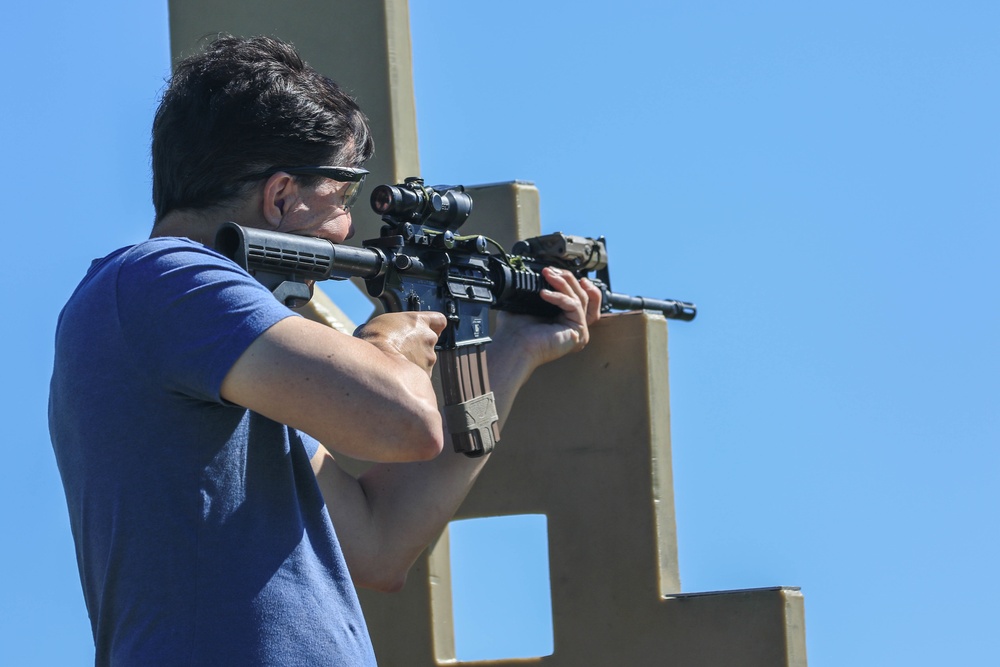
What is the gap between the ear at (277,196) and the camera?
2674 mm

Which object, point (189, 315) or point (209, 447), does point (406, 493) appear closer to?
point (209, 447)

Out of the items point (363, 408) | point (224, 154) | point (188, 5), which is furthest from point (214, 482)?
point (188, 5)

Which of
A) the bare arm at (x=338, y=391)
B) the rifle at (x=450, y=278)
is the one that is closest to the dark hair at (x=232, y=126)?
the rifle at (x=450, y=278)

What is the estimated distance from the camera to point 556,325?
407 cm

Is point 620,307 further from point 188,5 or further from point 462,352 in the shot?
point 188,5

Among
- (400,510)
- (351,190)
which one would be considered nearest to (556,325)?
(400,510)

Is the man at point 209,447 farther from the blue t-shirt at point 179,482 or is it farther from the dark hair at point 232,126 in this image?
the dark hair at point 232,126

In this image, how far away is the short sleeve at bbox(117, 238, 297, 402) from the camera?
6.91 ft

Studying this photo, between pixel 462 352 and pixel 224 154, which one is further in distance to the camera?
pixel 462 352

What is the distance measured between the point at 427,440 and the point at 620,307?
2.45 m

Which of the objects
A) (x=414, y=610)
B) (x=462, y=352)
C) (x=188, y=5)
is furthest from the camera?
(x=188, y=5)

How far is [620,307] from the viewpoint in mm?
4641

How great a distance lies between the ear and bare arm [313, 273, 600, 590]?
2.34 ft

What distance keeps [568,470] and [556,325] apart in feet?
1.68
